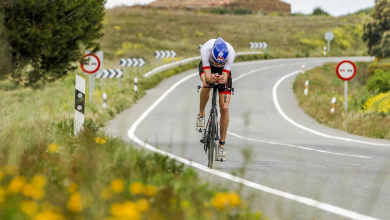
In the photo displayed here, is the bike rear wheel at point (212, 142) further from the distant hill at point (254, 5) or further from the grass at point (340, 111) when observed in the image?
the distant hill at point (254, 5)

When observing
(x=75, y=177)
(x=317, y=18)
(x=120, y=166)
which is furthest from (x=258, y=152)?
(x=317, y=18)

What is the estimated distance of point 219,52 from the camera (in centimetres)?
782

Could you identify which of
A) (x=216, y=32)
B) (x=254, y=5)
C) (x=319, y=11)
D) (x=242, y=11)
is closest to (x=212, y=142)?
(x=216, y=32)

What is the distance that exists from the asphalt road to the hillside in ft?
87.4

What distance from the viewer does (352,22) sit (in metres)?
75.8

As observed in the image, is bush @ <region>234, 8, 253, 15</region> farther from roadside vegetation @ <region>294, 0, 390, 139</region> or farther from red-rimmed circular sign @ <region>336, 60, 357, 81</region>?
red-rimmed circular sign @ <region>336, 60, 357, 81</region>

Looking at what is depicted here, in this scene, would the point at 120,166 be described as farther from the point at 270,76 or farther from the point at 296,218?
Result: the point at 270,76

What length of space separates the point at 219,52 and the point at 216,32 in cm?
6213

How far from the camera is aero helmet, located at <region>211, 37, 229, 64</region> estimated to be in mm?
7810

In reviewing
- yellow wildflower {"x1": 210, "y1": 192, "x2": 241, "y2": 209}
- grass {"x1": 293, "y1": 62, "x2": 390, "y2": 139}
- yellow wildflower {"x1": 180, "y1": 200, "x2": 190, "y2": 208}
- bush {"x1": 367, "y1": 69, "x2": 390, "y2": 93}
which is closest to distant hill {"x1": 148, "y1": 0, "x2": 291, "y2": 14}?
grass {"x1": 293, "y1": 62, "x2": 390, "y2": 139}

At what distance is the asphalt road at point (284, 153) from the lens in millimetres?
5449

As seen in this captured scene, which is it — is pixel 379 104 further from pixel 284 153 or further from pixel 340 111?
pixel 284 153

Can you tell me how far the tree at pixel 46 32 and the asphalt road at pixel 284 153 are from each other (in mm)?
2489

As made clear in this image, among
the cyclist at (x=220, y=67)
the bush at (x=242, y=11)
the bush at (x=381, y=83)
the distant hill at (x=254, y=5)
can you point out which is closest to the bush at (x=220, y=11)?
the bush at (x=242, y=11)
